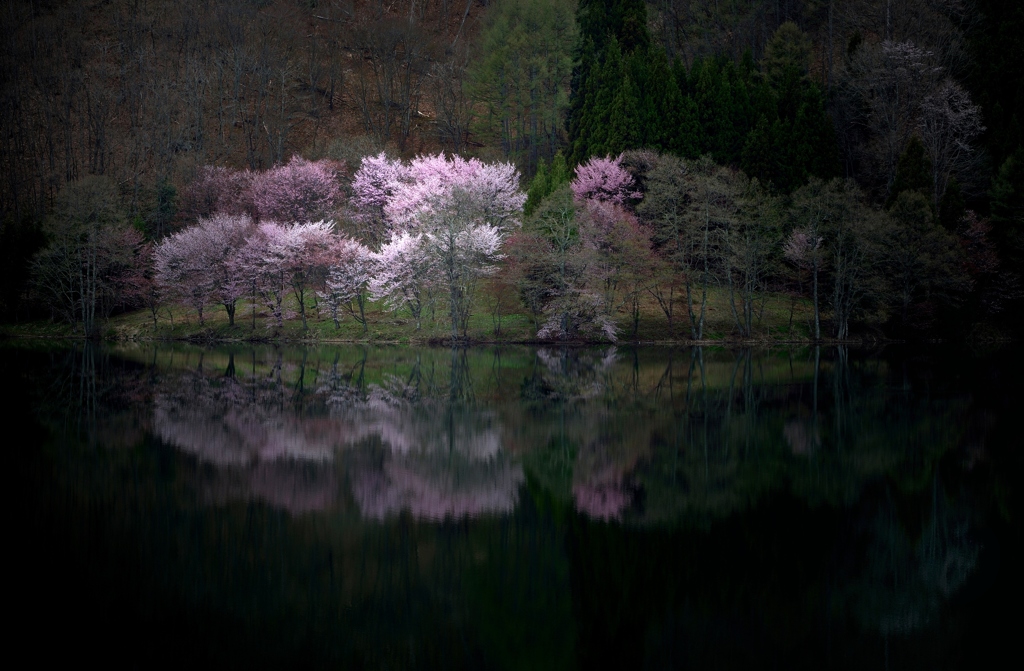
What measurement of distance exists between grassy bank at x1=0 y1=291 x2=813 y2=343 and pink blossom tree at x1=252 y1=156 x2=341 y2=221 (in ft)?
23.8

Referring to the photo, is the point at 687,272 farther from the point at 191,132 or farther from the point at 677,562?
the point at 191,132

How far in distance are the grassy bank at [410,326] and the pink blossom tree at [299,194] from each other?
7260 mm

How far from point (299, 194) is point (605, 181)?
2175 cm

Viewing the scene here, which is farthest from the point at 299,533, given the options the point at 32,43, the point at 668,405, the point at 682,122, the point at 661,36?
the point at 32,43

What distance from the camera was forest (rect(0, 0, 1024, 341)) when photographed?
154ft

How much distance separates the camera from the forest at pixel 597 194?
46.9 m

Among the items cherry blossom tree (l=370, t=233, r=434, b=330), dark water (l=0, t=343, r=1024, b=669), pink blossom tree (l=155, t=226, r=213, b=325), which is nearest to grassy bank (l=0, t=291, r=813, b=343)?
cherry blossom tree (l=370, t=233, r=434, b=330)

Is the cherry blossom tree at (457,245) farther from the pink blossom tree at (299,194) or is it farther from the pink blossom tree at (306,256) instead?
the pink blossom tree at (299,194)

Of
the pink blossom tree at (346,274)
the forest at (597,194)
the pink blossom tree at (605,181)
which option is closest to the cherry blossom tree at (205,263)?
the forest at (597,194)

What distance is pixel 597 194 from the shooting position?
53812 millimetres

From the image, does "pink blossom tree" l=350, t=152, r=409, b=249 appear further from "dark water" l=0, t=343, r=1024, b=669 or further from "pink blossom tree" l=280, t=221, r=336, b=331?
"dark water" l=0, t=343, r=1024, b=669

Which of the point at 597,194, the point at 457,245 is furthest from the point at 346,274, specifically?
the point at 597,194

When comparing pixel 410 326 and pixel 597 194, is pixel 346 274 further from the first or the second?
pixel 597 194

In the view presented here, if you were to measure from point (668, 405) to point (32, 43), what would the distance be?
82986 mm
